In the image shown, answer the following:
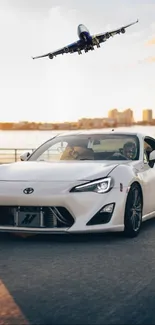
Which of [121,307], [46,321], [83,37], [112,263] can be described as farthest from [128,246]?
[83,37]

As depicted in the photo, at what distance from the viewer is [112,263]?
237 inches

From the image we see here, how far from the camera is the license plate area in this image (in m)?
7.17

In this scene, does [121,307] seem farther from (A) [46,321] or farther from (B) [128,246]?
(B) [128,246]

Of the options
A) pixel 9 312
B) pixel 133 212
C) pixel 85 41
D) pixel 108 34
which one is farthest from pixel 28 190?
pixel 108 34

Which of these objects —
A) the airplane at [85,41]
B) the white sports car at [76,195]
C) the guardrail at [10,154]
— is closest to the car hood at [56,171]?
the white sports car at [76,195]

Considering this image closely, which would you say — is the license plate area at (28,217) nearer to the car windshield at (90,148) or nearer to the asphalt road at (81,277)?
the asphalt road at (81,277)

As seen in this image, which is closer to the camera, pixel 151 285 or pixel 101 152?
pixel 151 285

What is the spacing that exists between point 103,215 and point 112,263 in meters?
1.28

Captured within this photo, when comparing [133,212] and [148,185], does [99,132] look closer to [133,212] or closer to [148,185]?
[148,185]

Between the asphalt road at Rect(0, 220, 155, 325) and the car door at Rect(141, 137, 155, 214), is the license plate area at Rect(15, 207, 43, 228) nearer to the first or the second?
the asphalt road at Rect(0, 220, 155, 325)

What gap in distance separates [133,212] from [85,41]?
138 ft

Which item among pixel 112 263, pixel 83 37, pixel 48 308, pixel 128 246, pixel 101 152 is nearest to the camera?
pixel 48 308

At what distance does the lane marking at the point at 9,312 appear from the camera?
398cm

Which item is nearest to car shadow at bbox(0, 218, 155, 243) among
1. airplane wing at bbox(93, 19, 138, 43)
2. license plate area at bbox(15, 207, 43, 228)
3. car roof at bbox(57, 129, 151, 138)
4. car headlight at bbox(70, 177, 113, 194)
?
license plate area at bbox(15, 207, 43, 228)
